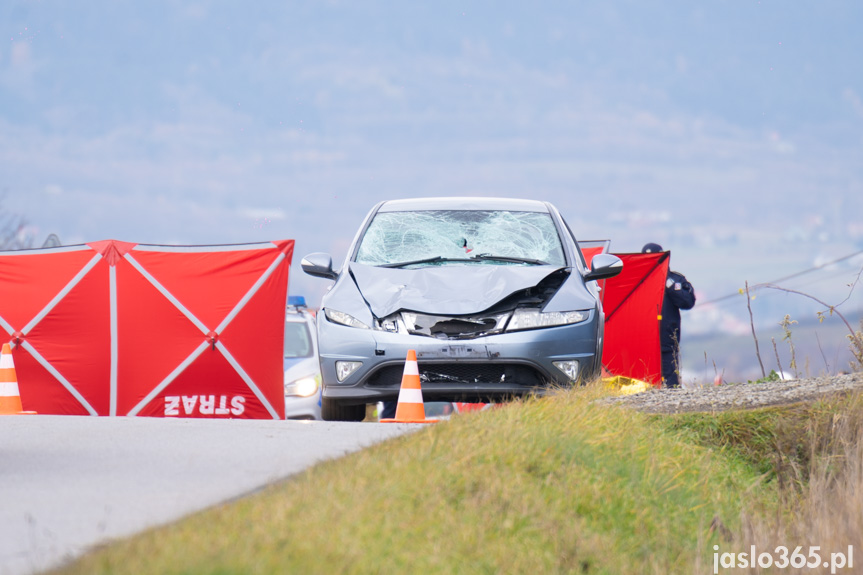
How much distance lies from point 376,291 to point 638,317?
6.80 meters

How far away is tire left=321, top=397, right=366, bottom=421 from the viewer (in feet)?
26.5

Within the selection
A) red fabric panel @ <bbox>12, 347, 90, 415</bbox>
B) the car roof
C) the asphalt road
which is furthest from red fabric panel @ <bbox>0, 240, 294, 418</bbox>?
the asphalt road

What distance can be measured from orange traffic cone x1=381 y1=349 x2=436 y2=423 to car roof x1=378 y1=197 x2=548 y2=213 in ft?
6.70

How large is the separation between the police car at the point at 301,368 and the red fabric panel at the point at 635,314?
374 centimetres

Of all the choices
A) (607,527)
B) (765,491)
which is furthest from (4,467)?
(765,491)

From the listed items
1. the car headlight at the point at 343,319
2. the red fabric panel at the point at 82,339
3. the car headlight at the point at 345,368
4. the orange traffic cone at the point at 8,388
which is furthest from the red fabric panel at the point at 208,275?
the car headlight at the point at 345,368

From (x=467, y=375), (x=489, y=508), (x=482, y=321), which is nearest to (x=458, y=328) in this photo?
(x=482, y=321)

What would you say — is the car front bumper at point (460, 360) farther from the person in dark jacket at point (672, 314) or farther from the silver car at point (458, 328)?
the person in dark jacket at point (672, 314)

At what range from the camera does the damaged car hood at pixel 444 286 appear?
7.62m

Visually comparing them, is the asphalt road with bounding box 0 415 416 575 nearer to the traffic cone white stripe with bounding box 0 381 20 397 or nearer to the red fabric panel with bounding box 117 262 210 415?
the traffic cone white stripe with bounding box 0 381 20 397

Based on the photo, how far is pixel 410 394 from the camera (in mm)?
7465

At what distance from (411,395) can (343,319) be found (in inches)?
30.0

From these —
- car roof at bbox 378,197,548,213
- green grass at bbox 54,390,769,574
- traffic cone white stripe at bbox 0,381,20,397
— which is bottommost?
green grass at bbox 54,390,769,574

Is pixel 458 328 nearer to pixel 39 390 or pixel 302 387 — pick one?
pixel 39 390
